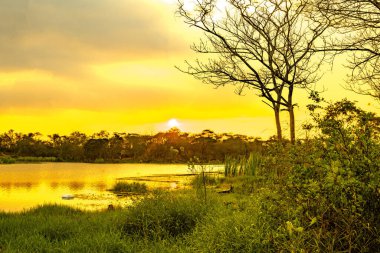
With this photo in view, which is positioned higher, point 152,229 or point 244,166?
point 244,166

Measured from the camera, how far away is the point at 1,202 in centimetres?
Answer: 1444

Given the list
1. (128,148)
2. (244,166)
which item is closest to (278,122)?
(244,166)

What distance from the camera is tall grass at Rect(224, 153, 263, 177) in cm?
1778

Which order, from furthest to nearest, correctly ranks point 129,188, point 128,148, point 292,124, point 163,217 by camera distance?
point 128,148 < point 129,188 < point 292,124 < point 163,217

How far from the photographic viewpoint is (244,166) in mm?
19062

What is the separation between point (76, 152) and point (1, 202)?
49.6 metres

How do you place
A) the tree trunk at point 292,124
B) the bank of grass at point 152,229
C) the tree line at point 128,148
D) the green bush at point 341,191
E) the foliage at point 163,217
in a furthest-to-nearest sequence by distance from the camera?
the tree line at point 128,148 → the tree trunk at point 292,124 → the foliage at point 163,217 → the bank of grass at point 152,229 → the green bush at point 341,191

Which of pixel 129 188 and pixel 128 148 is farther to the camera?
pixel 128 148

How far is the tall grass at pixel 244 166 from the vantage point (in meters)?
17.8

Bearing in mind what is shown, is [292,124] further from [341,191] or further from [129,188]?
[129,188]

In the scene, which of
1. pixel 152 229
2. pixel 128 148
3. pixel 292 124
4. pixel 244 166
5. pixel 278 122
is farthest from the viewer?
pixel 128 148

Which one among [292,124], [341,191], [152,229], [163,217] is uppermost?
[292,124]

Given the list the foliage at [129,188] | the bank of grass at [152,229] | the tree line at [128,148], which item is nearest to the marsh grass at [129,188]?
the foliage at [129,188]

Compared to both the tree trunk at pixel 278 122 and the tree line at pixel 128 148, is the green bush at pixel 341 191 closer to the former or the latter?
the tree trunk at pixel 278 122
